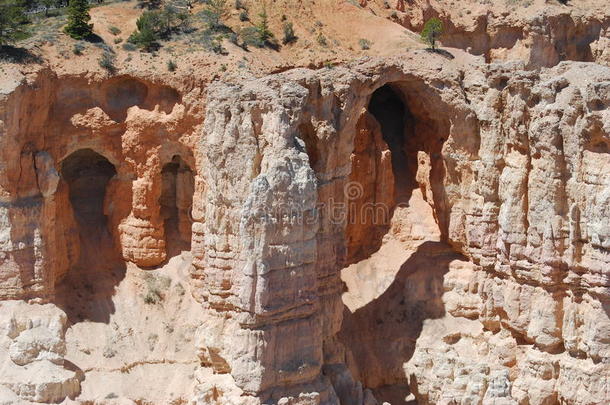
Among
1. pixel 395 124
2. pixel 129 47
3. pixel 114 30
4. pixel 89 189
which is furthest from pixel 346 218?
pixel 114 30

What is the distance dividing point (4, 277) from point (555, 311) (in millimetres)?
16988

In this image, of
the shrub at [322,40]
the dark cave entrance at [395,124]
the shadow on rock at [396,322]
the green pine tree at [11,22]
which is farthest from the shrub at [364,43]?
the green pine tree at [11,22]

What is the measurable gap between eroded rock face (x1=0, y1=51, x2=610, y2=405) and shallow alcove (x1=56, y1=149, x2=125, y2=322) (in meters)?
0.09

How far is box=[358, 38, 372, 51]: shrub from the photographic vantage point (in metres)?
40.8

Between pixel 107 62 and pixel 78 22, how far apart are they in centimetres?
272

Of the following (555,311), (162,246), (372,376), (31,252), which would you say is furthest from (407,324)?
(31,252)

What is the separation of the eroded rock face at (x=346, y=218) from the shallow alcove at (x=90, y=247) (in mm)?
86

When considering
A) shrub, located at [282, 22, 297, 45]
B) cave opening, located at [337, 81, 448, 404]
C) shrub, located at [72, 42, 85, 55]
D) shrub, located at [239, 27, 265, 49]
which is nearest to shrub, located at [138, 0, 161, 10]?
shrub, located at [239, 27, 265, 49]

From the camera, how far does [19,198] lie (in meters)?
34.9

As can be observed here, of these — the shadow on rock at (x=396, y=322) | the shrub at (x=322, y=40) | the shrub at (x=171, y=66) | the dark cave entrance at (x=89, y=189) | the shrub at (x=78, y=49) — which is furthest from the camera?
the shrub at (x=322, y=40)

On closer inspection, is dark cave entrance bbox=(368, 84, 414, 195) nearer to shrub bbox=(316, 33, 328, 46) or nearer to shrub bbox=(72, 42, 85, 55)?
shrub bbox=(316, 33, 328, 46)

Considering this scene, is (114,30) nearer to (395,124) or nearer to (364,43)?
(364,43)

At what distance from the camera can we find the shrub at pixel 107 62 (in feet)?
121

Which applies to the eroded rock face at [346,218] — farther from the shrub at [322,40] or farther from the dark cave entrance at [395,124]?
the shrub at [322,40]
